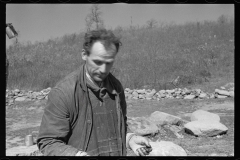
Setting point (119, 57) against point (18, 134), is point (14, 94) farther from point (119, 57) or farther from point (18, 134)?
point (119, 57)

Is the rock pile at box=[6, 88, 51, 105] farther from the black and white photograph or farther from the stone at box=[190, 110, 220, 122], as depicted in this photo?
the stone at box=[190, 110, 220, 122]

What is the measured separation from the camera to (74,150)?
95.5 inches

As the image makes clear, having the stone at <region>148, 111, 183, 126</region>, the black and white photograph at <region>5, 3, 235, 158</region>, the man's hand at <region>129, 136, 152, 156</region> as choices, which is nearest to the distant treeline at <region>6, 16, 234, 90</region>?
the black and white photograph at <region>5, 3, 235, 158</region>

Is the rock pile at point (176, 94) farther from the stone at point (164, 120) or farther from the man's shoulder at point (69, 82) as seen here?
the man's shoulder at point (69, 82)

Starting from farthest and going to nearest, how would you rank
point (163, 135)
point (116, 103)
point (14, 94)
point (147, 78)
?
point (147, 78), point (14, 94), point (163, 135), point (116, 103)

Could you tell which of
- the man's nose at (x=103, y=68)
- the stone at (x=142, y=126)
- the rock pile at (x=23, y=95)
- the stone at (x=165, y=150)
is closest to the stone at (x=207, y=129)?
the stone at (x=142, y=126)

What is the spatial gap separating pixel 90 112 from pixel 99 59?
1.61 feet

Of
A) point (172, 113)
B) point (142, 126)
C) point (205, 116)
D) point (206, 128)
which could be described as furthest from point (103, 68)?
point (172, 113)

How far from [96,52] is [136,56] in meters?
16.2

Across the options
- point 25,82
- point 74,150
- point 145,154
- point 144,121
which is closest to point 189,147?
point 144,121

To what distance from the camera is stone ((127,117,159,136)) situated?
763 centimetres

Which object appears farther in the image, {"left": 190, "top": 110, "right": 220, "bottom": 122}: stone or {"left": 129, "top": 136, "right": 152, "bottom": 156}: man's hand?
{"left": 190, "top": 110, "right": 220, "bottom": 122}: stone

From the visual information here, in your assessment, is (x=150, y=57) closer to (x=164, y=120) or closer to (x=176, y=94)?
(x=176, y=94)

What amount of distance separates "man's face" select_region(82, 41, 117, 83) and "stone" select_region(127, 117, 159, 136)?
203 inches
